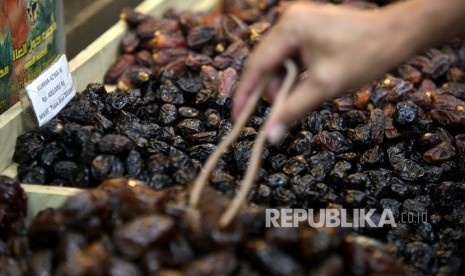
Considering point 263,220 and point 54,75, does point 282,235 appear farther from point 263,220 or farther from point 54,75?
Result: point 54,75

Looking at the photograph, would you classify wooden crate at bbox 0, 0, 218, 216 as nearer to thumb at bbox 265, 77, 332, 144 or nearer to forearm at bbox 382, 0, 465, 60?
thumb at bbox 265, 77, 332, 144

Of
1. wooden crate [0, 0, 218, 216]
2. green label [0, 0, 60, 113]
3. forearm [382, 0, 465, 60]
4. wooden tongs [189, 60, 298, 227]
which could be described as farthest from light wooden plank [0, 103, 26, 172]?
forearm [382, 0, 465, 60]

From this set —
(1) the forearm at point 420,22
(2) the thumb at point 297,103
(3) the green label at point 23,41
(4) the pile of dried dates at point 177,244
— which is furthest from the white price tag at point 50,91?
(1) the forearm at point 420,22

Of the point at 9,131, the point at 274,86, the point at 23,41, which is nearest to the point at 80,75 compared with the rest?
the point at 23,41

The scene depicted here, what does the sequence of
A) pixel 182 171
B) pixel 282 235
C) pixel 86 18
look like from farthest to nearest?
1. pixel 86 18
2. pixel 182 171
3. pixel 282 235

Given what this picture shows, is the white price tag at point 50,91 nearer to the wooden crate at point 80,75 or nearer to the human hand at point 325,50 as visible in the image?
the wooden crate at point 80,75

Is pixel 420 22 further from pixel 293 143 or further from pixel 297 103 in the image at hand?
pixel 293 143

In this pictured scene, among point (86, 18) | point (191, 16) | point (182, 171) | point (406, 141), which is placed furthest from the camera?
point (86, 18)

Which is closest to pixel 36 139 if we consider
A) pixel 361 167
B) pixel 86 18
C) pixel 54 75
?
pixel 54 75
